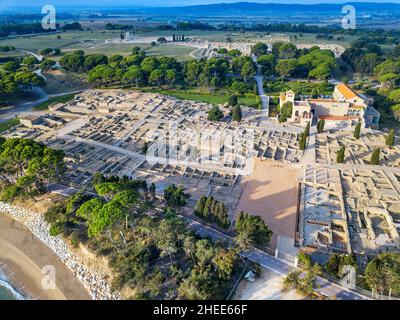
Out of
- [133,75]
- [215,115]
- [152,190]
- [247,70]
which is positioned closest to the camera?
[152,190]

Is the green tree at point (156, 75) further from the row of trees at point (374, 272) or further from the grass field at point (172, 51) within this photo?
the row of trees at point (374, 272)

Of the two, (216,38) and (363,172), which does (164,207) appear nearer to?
(363,172)

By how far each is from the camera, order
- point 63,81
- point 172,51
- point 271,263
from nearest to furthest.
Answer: point 271,263 < point 63,81 < point 172,51

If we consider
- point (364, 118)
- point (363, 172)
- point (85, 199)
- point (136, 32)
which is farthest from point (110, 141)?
point (136, 32)

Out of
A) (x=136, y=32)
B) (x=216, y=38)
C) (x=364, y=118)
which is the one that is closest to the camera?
(x=364, y=118)

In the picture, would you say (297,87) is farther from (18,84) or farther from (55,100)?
(18,84)

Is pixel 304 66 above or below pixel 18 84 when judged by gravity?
above

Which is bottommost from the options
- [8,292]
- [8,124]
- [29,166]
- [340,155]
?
[8,292]

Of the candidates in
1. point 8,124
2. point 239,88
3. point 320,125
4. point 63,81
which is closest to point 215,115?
point 320,125
